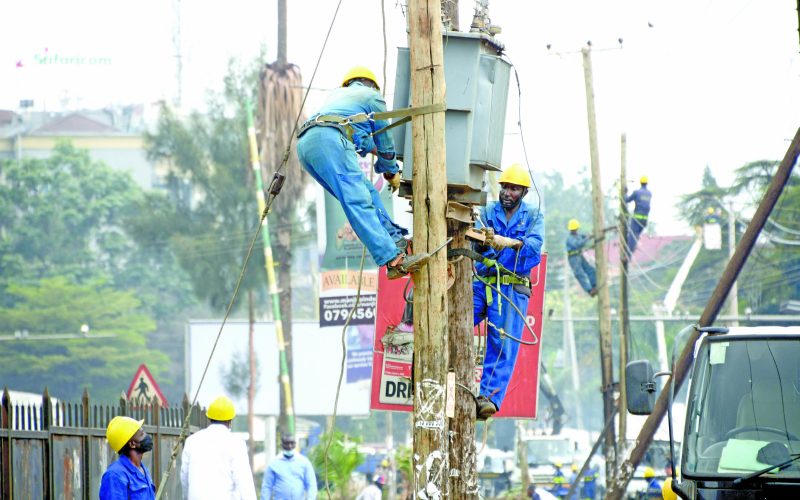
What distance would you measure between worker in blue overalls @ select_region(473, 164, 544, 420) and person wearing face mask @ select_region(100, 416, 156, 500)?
263 cm

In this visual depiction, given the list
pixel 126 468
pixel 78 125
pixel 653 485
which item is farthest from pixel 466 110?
pixel 78 125

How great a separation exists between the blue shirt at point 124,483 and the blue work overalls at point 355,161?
7.45ft

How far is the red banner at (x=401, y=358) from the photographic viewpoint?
47.2ft

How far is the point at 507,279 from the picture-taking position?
10.4 metres

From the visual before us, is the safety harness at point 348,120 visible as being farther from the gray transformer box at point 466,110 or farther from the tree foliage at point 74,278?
the tree foliage at point 74,278

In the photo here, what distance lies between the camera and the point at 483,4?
980 cm

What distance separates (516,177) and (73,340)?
51.0 metres

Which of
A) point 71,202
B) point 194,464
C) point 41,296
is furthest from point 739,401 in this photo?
point 71,202

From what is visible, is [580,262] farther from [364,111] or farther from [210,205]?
[364,111]

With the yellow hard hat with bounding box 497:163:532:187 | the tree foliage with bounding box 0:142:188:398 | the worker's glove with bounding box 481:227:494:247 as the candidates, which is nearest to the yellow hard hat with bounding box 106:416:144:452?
the worker's glove with bounding box 481:227:494:247

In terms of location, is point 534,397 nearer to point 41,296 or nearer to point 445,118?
point 445,118

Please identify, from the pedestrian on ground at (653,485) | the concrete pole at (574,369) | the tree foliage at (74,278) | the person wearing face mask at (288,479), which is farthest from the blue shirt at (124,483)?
the concrete pole at (574,369)

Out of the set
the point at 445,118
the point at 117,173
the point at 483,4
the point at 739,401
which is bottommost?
the point at 739,401

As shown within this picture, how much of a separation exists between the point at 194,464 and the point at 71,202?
54.9 metres
